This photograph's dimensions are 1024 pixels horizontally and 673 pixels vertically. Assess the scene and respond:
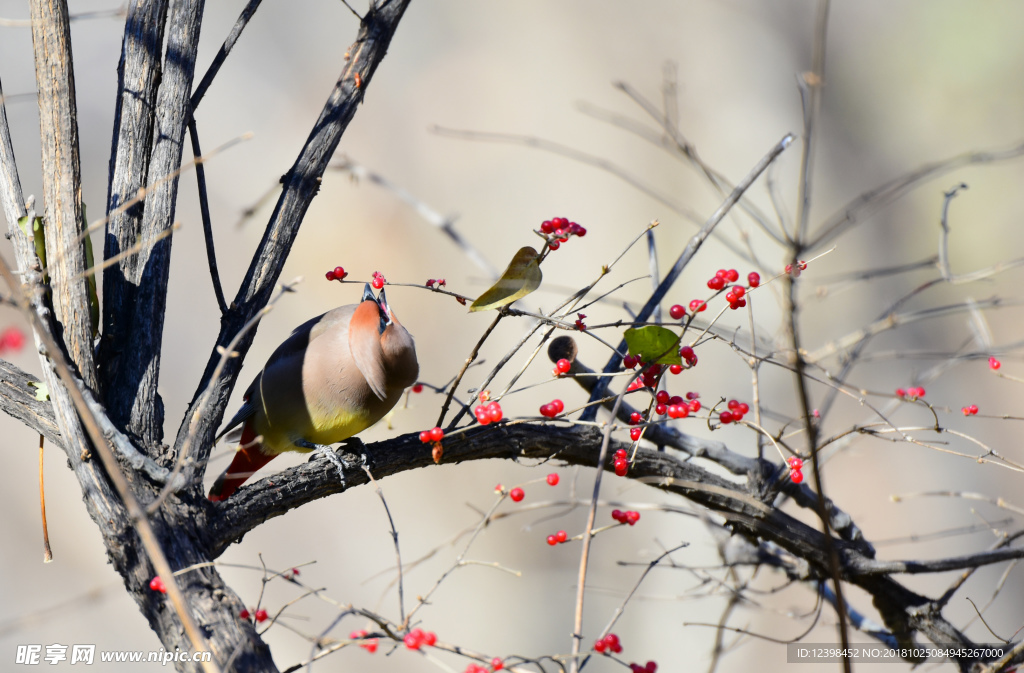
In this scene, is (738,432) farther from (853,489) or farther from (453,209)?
(453,209)

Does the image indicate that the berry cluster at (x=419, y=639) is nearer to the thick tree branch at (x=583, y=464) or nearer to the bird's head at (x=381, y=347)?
the thick tree branch at (x=583, y=464)

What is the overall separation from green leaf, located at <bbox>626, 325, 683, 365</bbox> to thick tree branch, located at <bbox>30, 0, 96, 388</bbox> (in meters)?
1.29

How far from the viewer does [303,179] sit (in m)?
2.01

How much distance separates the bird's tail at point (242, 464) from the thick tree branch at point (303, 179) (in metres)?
0.58

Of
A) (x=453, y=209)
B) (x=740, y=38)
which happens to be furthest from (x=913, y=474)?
(x=453, y=209)

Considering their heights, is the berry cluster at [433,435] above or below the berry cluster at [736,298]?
below

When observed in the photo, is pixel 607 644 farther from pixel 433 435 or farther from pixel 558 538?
pixel 433 435

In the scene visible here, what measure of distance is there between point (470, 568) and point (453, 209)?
3.27 m

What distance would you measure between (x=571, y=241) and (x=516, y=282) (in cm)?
534

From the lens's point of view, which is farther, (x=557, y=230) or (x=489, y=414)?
(x=489, y=414)

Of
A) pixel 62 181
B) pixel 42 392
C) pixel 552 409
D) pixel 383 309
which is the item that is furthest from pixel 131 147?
pixel 552 409

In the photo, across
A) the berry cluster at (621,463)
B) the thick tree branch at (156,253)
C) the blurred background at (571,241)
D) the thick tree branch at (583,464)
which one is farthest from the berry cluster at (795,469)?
the blurred background at (571,241)

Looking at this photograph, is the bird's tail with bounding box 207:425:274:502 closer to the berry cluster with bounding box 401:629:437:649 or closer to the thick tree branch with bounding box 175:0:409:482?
the thick tree branch with bounding box 175:0:409:482

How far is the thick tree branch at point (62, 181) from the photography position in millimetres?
1756
